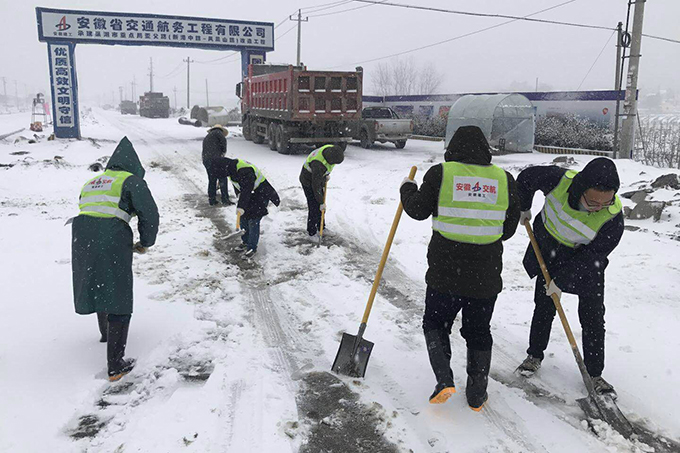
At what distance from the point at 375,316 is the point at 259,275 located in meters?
1.80

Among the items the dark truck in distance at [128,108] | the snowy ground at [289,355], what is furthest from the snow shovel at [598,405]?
the dark truck in distance at [128,108]

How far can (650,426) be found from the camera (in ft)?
10.5

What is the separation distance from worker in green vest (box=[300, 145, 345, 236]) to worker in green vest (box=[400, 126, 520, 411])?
363 cm

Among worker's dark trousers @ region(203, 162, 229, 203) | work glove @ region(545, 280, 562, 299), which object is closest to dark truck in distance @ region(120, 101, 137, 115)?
worker's dark trousers @ region(203, 162, 229, 203)

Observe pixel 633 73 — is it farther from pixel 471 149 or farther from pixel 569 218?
pixel 471 149

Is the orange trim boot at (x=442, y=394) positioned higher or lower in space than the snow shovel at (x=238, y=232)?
lower

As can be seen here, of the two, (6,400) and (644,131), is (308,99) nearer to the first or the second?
(644,131)

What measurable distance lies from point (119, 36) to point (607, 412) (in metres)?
23.4

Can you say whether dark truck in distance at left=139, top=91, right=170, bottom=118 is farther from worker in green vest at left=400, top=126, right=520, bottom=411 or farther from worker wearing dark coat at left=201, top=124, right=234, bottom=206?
worker in green vest at left=400, top=126, right=520, bottom=411

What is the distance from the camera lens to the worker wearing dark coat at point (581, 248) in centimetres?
314

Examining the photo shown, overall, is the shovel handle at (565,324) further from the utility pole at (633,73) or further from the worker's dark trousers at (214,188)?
the utility pole at (633,73)

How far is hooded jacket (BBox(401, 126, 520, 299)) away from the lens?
3072 millimetres

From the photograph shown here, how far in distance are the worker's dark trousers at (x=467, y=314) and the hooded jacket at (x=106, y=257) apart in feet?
7.13

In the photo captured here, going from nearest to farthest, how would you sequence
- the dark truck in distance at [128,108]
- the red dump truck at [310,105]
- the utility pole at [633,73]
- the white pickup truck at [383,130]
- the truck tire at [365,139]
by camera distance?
1. the utility pole at [633,73]
2. the red dump truck at [310,105]
3. the white pickup truck at [383,130]
4. the truck tire at [365,139]
5. the dark truck in distance at [128,108]
